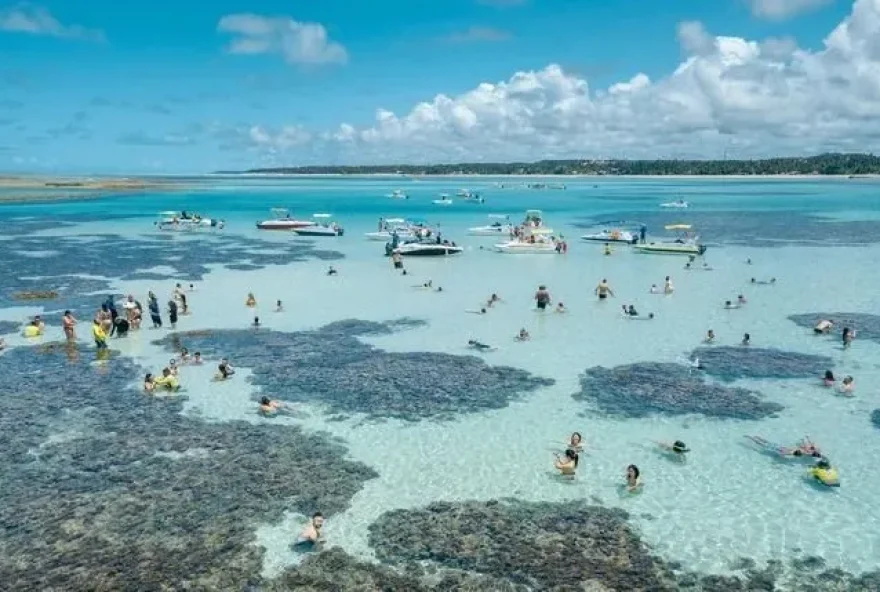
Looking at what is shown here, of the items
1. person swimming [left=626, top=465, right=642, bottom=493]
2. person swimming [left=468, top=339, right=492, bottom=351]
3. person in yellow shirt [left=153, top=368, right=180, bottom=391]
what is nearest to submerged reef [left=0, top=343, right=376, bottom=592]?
person in yellow shirt [left=153, top=368, right=180, bottom=391]

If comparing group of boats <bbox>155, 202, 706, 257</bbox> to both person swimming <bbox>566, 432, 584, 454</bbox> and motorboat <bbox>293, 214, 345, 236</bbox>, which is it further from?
person swimming <bbox>566, 432, 584, 454</bbox>

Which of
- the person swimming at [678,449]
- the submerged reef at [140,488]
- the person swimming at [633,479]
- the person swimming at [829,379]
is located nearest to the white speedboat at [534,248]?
the person swimming at [829,379]

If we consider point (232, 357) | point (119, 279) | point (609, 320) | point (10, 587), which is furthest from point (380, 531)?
point (119, 279)

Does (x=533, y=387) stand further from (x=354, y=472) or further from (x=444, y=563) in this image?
(x=444, y=563)

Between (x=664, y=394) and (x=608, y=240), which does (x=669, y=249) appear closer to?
(x=608, y=240)

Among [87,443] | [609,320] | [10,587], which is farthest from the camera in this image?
[609,320]

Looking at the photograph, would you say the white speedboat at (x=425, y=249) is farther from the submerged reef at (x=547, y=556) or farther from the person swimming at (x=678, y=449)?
the submerged reef at (x=547, y=556)
